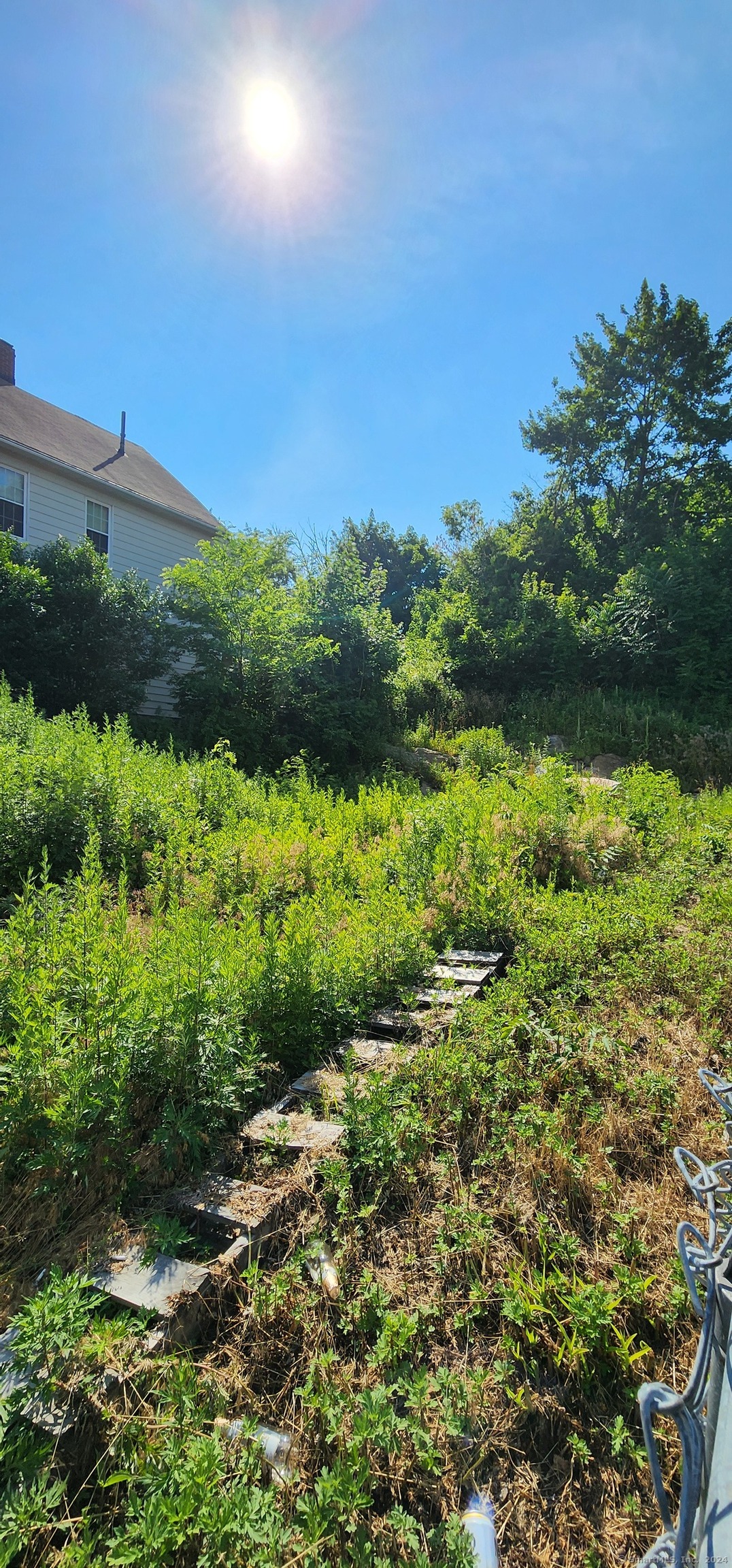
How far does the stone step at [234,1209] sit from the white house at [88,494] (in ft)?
35.7

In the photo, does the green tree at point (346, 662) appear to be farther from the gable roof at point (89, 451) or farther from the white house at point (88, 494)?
the gable roof at point (89, 451)

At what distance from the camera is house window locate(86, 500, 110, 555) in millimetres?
12898

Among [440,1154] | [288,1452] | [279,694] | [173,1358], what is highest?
[279,694]

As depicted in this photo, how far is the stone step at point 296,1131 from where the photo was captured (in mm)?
2244

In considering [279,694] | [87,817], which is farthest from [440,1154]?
[279,694]

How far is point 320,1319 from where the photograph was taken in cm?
180

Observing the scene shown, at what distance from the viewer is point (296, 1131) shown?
91.4 inches

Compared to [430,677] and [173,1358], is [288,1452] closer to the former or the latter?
[173,1358]

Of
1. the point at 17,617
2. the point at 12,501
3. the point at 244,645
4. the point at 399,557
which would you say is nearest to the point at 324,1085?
the point at 244,645

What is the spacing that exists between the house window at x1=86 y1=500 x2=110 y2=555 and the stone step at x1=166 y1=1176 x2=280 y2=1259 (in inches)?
510

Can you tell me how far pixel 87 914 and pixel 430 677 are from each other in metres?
10.8

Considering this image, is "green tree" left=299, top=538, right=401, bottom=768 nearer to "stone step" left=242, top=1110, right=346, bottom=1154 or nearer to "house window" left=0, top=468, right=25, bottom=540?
"house window" left=0, top=468, right=25, bottom=540

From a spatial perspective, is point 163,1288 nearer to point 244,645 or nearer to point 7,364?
point 244,645

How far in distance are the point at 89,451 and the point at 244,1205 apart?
15.1 meters
